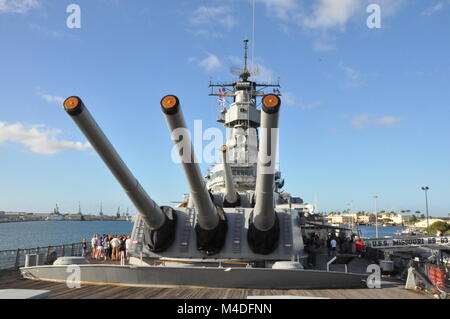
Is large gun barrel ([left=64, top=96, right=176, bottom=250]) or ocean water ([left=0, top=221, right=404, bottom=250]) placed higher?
large gun barrel ([left=64, top=96, right=176, bottom=250])

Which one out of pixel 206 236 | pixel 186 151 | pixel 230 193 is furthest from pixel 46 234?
pixel 186 151

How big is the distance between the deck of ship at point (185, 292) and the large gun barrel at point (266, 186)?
1.50 m

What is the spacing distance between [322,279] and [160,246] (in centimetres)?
363

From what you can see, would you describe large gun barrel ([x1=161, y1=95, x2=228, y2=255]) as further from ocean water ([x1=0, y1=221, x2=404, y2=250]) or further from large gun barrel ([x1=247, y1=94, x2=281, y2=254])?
ocean water ([x1=0, y1=221, x2=404, y2=250])

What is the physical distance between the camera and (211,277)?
6.49 metres

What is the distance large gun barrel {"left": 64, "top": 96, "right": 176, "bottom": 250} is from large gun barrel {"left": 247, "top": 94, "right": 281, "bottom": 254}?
215cm

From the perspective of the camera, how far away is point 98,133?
5625mm

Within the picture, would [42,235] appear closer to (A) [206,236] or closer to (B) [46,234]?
(B) [46,234]

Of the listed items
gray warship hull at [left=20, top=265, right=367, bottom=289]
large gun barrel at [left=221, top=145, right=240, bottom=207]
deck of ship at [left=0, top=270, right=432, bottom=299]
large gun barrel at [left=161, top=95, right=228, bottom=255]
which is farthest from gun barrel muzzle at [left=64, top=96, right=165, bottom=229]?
large gun barrel at [left=221, top=145, right=240, bottom=207]

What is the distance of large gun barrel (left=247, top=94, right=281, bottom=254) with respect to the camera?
503 centimetres

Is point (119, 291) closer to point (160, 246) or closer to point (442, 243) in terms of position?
point (160, 246)

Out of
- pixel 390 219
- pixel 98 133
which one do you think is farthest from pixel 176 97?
pixel 390 219

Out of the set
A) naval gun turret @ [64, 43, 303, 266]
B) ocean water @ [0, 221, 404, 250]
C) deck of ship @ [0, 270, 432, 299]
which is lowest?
ocean water @ [0, 221, 404, 250]

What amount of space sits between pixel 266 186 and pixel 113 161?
8.76 feet
